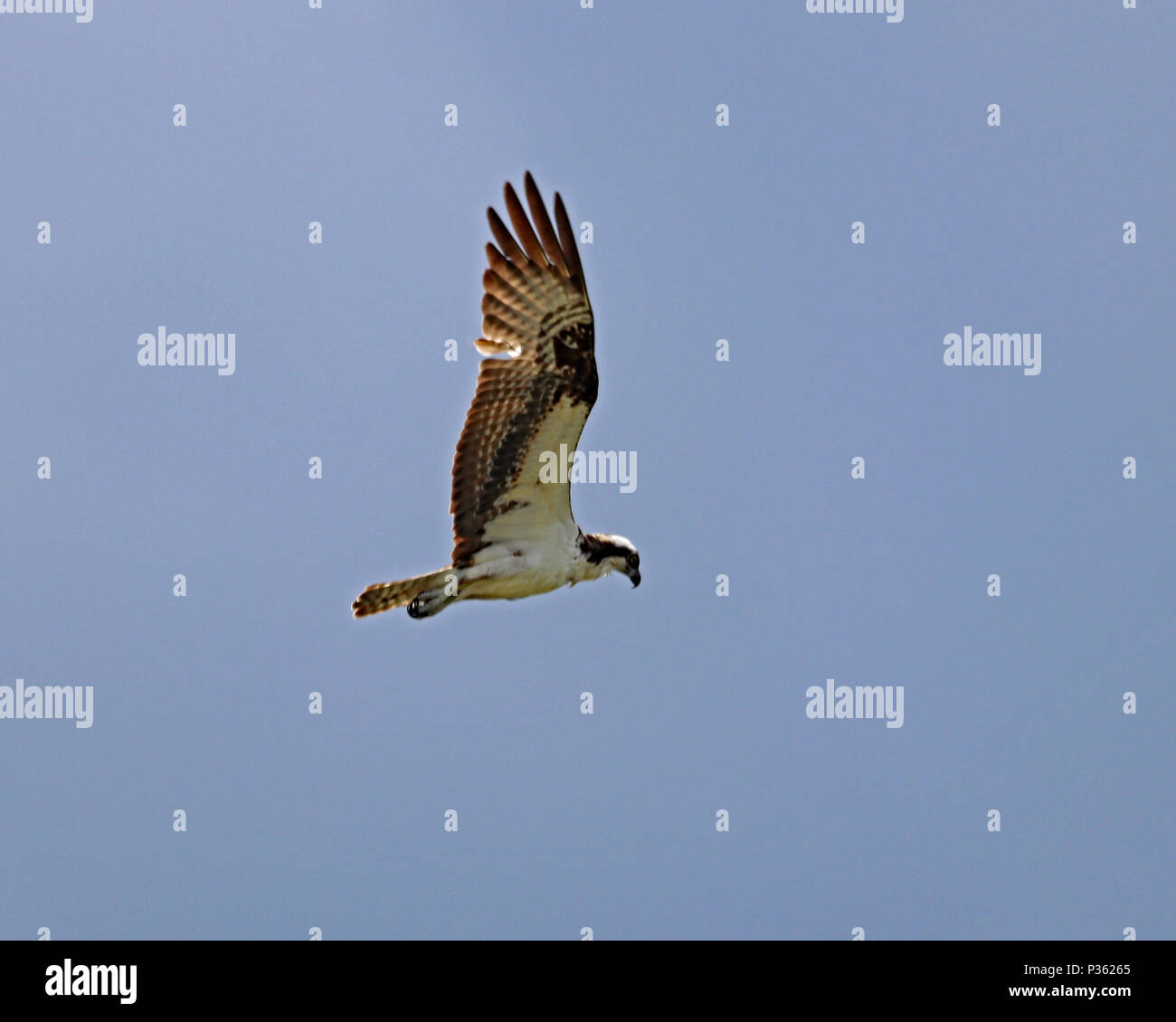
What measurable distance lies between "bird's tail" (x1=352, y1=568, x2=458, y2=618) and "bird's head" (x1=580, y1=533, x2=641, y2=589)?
1.15 metres

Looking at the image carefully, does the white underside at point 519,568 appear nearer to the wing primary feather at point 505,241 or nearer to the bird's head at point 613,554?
the bird's head at point 613,554

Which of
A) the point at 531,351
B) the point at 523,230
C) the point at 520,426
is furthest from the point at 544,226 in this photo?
the point at 520,426

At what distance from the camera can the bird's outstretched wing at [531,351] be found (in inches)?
552

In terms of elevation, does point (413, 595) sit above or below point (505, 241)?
below

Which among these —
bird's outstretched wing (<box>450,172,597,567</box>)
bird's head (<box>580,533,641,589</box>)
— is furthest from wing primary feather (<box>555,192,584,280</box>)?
bird's head (<box>580,533,641,589</box>)

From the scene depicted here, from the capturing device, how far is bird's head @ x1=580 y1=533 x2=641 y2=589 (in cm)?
1463

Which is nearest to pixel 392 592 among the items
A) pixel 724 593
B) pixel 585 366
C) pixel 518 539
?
pixel 518 539

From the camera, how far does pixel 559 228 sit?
13922 millimetres

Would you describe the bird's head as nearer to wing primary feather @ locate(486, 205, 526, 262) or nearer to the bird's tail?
the bird's tail

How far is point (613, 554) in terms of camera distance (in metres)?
14.7

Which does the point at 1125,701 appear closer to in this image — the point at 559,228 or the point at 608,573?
the point at 608,573

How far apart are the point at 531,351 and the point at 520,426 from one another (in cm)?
60

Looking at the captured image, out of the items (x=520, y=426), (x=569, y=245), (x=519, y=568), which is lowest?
(x=519, y=568)

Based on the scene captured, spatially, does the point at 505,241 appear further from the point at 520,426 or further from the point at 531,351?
the point at 520,426
